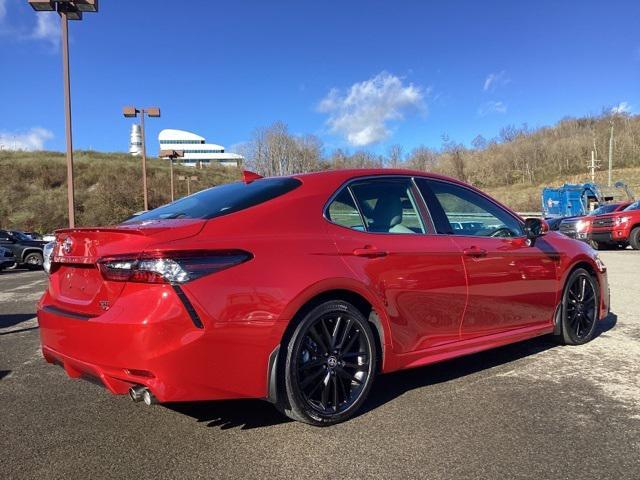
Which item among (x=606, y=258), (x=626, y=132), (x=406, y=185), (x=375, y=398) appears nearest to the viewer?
(x=375, y=398)

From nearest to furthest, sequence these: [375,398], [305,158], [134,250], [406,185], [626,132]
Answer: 1. [134,250]
2. [375,398]
3. [406,185]
4. [305,158]
5. [626,132]

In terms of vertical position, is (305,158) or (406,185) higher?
(305,158)

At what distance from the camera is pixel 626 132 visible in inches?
2936

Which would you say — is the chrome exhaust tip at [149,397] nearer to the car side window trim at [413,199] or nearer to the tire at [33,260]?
the car side window trim at [413,199]

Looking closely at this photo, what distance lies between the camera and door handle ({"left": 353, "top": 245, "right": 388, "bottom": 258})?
360 centimetres

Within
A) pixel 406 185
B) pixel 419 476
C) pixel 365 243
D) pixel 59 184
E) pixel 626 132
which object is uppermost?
pixel 626 132

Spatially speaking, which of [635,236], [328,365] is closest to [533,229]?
[328,365]

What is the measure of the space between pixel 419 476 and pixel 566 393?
5.82ft

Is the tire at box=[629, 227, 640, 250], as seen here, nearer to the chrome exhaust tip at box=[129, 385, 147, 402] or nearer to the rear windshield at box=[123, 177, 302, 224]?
the rear windshield at box=[123, 177, 302, 224]

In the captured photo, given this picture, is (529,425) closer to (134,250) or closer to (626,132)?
(134,250)

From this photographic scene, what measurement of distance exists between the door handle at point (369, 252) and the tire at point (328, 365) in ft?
1.10

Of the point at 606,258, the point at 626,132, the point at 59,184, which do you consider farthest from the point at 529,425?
the point at 626,132

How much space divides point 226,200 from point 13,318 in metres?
5.59

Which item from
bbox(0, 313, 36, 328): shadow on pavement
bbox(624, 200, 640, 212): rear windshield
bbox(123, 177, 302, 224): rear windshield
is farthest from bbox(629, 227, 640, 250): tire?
bbox(0, 313, 36, 328): shadow on pavement
